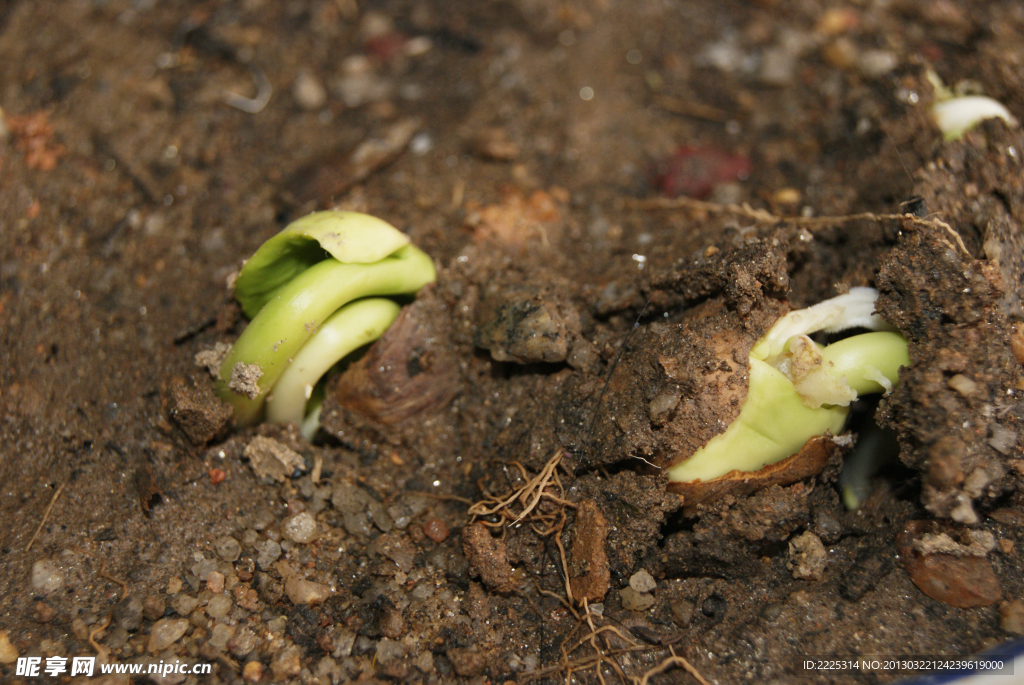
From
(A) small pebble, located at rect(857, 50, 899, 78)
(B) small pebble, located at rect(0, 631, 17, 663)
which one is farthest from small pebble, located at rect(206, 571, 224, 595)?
(A) small pebble, located at rect(857, 50, 899, 78)

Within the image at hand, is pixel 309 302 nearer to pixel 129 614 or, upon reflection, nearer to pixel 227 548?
pixel 227 548

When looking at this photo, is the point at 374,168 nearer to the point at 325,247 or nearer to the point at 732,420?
the point at 325,247

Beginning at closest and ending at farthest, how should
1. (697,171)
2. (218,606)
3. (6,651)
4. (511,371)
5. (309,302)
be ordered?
(6,651)
(218,606)
(309,302)
(511,371)
(697,171)

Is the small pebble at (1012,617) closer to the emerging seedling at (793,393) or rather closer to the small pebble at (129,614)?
the emerging seedling at (793,393)

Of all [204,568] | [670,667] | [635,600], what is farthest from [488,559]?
[204,568]

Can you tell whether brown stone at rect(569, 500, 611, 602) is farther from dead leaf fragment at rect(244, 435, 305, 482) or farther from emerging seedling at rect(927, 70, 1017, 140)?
emerging seedling at rect(927, 70, 1017, 140)

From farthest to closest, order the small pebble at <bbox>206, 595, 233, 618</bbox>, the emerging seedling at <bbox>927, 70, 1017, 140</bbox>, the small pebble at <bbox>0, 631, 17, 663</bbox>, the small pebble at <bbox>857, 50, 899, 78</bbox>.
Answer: the small pebble at <bbox>857, 50, 899, 78</bbox>
the emerging seedling at <bbox>927, 70, 1017, 140</bbox>
the small pebble at <bbox>206, 595, 233, 618</bbox>
the small pebble at <bbox>0, 631, 17, 663</bbox>

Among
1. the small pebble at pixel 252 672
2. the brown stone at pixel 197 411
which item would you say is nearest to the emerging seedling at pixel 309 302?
the brown stone at pixel 197 411
